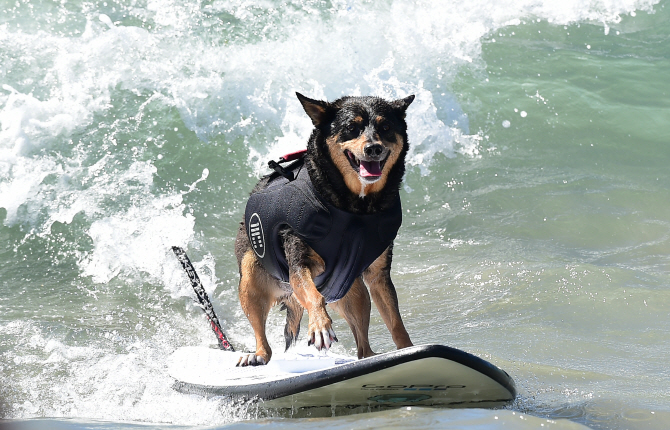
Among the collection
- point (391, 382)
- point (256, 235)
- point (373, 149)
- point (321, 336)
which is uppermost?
point (373, 149)

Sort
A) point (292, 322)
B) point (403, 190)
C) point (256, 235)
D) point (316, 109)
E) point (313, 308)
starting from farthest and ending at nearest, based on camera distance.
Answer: point (403, 190)
point (292, 322)
point (256, 235)
point (316, 109)
point (313, 308)

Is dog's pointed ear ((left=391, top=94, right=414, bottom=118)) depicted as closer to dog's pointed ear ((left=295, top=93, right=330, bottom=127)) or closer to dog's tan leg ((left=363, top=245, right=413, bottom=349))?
dog's pointed ear ((left=295, top=93, right=330, bottom=127))

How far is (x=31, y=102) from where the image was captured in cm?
905

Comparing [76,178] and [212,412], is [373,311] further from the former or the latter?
[76,178]

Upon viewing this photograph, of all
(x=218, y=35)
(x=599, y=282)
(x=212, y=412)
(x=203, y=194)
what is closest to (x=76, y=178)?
(x=203, y=194)

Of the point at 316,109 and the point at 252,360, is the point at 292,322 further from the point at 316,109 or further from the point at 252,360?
the point at 316,109

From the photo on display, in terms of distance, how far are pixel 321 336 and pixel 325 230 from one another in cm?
62

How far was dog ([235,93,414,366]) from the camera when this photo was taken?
4.14 m

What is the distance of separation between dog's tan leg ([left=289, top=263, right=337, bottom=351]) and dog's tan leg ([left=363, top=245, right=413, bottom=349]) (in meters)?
0.43

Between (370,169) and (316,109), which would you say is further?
(316,109)

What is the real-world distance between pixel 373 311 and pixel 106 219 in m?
3.27

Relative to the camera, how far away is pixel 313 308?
400 cm

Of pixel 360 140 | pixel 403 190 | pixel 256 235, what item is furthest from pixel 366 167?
pixel 403 190

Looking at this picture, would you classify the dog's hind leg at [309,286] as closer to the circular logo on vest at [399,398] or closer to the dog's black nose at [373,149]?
the circular logo on vest at [399,398]
